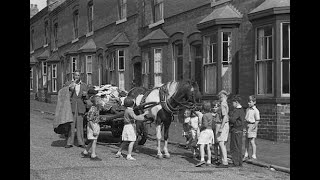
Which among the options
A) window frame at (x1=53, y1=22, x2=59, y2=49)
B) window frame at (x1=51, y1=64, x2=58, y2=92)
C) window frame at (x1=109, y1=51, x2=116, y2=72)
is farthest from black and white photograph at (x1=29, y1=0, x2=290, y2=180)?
window frame at (x1=53, y1=22, x2=59, y2=49)

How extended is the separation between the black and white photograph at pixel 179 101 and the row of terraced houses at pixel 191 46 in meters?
0.04

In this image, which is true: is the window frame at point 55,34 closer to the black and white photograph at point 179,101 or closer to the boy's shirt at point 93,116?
the black and white photograph at point 179,101

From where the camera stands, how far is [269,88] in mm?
15508

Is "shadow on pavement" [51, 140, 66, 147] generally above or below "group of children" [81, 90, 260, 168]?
below

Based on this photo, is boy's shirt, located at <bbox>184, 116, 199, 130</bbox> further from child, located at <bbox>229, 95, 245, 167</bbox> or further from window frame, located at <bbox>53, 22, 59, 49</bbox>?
window frame, located at <bbox>53, 22, 59, 49</bbox>

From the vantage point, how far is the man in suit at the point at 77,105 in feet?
42.5

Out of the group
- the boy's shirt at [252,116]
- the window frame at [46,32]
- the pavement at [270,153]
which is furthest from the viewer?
the window frame at [46,32]

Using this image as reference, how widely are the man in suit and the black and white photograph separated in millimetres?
27

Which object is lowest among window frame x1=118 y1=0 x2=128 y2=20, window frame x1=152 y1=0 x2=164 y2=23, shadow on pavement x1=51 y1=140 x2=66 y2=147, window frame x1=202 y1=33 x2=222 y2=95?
shadow on pavement x1=51 y1=140 x2=66 y2=147

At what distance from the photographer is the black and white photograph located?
10.3 meters

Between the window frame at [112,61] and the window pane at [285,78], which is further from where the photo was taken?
the window frame at [112,61]

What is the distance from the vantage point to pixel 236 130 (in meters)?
10.5

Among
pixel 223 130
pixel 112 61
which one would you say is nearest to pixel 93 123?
pixel 223 130

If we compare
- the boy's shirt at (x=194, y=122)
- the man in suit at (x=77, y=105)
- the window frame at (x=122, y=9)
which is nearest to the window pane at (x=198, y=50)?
the man in suit at (x=77, y=105)
